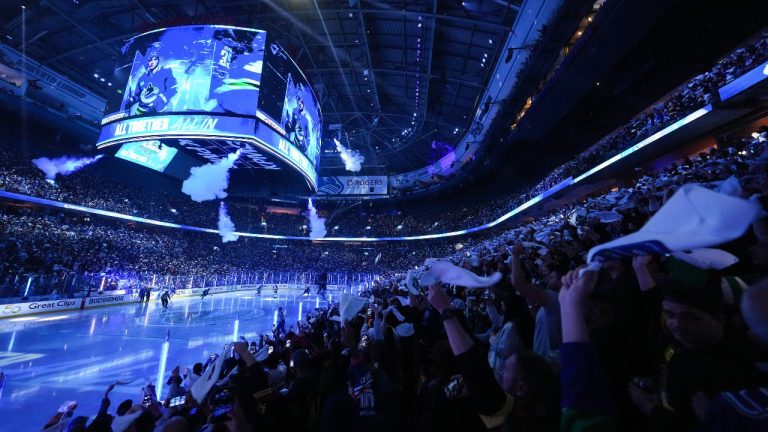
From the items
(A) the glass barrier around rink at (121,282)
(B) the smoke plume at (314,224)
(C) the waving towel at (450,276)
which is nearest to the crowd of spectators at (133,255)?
(A) the glass barrier around rink at (121,282)

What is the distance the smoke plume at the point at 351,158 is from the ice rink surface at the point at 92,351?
77.2ft

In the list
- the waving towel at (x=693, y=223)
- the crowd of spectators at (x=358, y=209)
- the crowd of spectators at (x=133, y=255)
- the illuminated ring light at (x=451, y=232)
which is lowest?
the waving towel at (x=693, y=223)

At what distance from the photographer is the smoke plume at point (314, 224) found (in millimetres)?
46562

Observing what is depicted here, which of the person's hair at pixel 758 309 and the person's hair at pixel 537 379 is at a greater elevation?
the person's hair at pixel 758 309

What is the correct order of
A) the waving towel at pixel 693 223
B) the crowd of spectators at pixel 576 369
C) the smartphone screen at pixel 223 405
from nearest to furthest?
the waving towel at pixel 693 223 < the crowd of spectators at pixel 576 369 < the smartphone screen at pixel 223 405

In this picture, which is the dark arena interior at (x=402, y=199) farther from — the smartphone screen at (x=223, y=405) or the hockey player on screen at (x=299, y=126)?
the hockey player on screen at (x=299, y=126)

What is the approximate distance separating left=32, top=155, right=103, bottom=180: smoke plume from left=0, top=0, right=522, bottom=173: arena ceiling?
19.6 ft

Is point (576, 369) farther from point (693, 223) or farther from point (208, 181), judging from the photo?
point (208, 181)

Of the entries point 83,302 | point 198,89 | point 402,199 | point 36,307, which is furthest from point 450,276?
point 402,199

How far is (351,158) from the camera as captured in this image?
40781 mm

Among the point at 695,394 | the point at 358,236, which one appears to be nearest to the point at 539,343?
the point at 695,394

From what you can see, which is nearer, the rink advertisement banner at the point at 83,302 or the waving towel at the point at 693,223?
the waving towel at the point at 693,223

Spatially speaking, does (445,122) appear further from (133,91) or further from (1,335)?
(1,335)

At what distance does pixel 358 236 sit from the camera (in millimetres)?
45125
